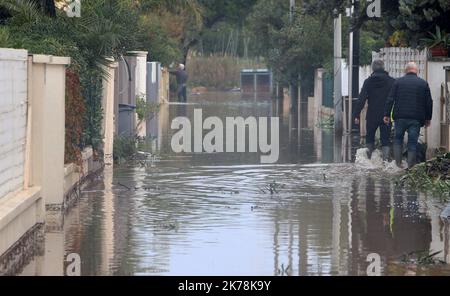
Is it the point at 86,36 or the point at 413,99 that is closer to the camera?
the point at 86,36

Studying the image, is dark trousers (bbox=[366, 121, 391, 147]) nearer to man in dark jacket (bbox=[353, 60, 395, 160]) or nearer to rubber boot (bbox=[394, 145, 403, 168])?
man in dark jacket (bbox=[353, 60, 395, 160])

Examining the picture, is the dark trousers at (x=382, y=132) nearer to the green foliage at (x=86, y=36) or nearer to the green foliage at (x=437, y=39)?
the green foliage at (x=437, y=39)

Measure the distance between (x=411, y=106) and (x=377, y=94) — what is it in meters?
2.23

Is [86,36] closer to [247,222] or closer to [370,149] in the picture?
[247,222]

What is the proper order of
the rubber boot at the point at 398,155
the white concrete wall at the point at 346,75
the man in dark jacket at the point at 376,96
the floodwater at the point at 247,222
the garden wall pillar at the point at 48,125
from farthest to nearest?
the white concrete wall at the point at 346,75
the man in dark jacket at the point at 376,96
the rubber boot at the point at 398,155
the garden wall pillar at the point at 48,125
the floodwater at the point at 247,222

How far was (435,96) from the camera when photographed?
20.1 meters

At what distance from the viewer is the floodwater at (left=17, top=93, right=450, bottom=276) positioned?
10273 millimetres

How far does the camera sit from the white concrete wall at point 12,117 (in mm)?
10609

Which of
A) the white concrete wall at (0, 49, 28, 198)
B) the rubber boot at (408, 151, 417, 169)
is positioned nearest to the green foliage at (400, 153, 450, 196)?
the rubber boot at (408, 151, 417, 169)

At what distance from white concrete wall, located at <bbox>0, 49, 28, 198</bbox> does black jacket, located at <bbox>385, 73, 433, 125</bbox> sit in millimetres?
7761

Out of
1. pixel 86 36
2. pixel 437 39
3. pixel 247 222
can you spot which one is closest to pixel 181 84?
pixel 437 39

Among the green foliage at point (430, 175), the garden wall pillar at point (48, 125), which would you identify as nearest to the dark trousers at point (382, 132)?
the green foliage at point (430, 175)

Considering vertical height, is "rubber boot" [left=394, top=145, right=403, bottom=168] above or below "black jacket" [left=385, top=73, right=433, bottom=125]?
below

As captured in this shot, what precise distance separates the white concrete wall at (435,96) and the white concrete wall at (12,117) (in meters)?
9.58
